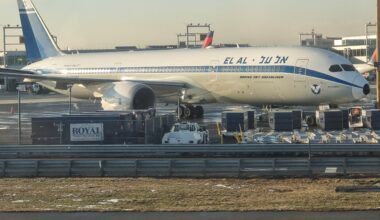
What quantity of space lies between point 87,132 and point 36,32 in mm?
26817

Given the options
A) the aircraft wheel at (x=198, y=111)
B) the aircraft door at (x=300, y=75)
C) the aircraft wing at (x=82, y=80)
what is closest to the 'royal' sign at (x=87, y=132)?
Answer: the aircraft door at (x=300, y=75)

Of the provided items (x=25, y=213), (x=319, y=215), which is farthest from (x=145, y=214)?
(x=319, y=215)

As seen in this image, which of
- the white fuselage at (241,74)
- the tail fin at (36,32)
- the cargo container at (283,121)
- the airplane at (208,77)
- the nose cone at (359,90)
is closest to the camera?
the cargo container at (283,121)

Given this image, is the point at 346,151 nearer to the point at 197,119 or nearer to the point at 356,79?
the point at 356,79

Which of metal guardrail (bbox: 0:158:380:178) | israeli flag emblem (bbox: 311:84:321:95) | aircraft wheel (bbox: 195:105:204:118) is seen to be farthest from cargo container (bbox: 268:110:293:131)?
metal guardrail (bbox: 0:158:380:178)

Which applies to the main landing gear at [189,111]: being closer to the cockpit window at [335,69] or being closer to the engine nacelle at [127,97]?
the engine nacelle at [127,97]

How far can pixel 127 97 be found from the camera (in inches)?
1660

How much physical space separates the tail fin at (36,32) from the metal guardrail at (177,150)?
95.3ft

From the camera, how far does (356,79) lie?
1527 inches

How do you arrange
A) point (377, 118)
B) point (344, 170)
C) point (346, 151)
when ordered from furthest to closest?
1. point (377, 118)
2. point (346, 151)
3. point (344, 170)

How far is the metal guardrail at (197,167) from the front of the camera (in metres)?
23.3

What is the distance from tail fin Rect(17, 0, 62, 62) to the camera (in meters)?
57.0

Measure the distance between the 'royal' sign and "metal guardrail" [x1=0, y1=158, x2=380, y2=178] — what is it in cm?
776

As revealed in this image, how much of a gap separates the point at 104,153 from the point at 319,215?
13.2 meters
